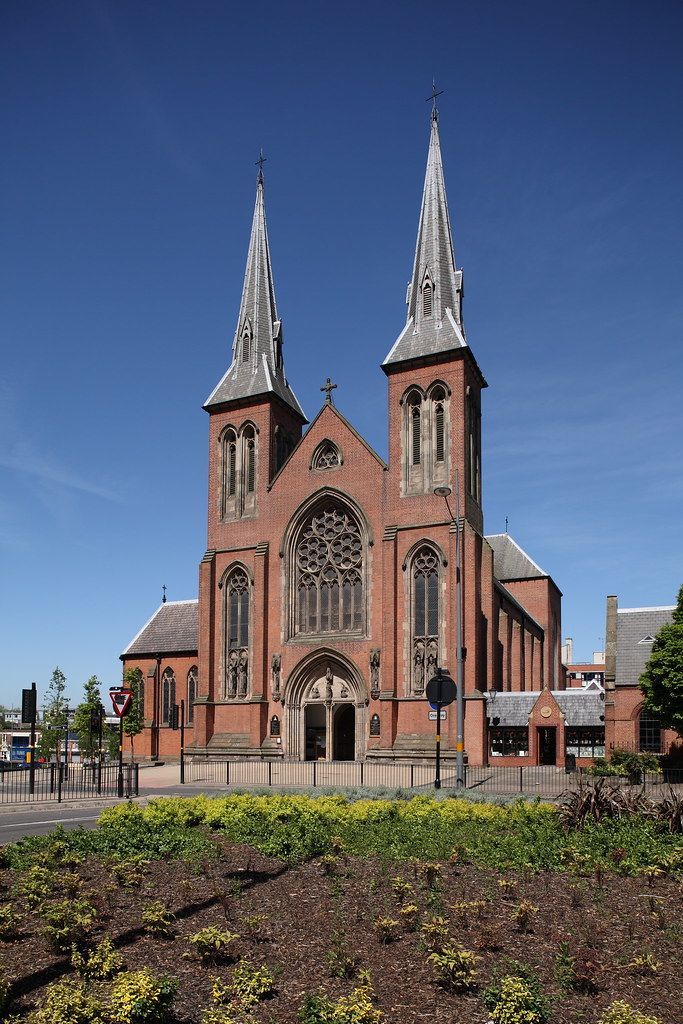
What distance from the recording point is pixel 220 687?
48.0 metres

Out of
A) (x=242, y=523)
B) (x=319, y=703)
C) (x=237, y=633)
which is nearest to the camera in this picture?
(x=319, y=703)

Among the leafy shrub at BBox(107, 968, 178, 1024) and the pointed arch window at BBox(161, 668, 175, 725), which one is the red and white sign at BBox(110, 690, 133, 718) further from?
the pointed arch window at BBox(161, 668, 175, 725)

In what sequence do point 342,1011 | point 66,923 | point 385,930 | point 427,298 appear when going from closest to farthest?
1. point 342,1011
2. point 66,923
3. point 385,930
4. point 427,298

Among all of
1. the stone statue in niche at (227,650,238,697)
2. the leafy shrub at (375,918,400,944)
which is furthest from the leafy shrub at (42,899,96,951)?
the stone statue in niche at (227,650,238,697)

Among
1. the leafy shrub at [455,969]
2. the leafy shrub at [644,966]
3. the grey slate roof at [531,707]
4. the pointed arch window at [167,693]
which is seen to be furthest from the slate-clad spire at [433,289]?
the leafy shrub at [455,969]

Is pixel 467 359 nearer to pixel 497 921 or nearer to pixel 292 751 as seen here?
pixel 292 751

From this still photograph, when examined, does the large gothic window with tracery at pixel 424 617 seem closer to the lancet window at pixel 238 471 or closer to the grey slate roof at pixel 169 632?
the lancet window at pixel 238 471

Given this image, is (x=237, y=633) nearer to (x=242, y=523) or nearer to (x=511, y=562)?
(x=242, y=523)

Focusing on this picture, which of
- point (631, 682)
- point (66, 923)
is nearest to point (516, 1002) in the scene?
point (66, 923)

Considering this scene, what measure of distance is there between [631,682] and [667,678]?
8.74 metres

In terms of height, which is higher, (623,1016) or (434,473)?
(434,473)

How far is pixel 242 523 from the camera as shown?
49594 mm

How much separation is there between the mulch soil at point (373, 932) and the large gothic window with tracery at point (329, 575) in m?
31.6

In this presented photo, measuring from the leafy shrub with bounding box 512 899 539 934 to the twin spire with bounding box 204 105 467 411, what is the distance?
120 ft
